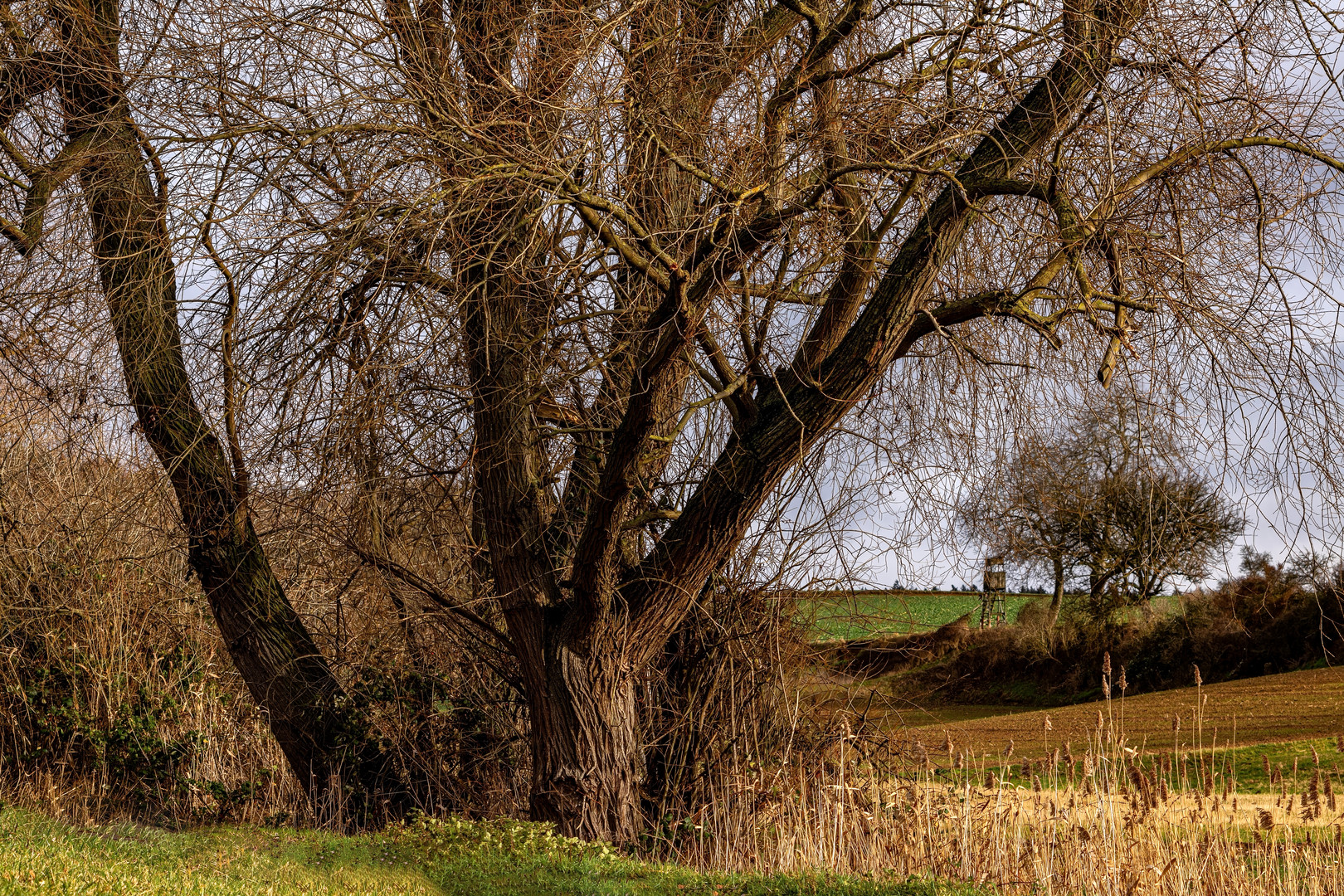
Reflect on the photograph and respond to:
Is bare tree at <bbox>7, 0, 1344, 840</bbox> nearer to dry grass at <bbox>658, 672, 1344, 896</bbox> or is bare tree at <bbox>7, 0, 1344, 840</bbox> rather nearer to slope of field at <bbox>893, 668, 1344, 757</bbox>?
dry grass at <bbox>658, 672, 1344, 896</bbox>

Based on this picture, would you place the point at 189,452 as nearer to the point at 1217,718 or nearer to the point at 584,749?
the point at 584,749

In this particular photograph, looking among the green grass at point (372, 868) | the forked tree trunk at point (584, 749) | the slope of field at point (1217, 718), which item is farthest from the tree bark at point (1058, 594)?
the green grass at point (372, 868)

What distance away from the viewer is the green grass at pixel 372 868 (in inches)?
153

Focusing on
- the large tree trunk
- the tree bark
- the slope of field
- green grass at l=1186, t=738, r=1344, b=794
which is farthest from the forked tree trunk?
the tree bark

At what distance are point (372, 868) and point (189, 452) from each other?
95.3 inches

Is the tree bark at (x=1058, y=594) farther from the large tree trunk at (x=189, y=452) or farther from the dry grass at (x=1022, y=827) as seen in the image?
the large tree trunk at (x=189, y=452)

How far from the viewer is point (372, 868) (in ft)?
15.5

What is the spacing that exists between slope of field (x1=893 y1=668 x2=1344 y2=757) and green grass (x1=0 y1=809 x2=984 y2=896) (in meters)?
6.90

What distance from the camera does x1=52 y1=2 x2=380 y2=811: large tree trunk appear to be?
586cm

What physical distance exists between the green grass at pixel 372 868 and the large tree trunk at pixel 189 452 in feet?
4.06

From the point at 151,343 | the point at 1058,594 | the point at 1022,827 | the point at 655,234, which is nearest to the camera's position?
the point at 655,234

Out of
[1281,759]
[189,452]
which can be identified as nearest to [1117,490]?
[189,452]

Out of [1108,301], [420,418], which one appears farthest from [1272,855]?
[420,418]

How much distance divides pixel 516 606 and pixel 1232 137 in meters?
4.49
